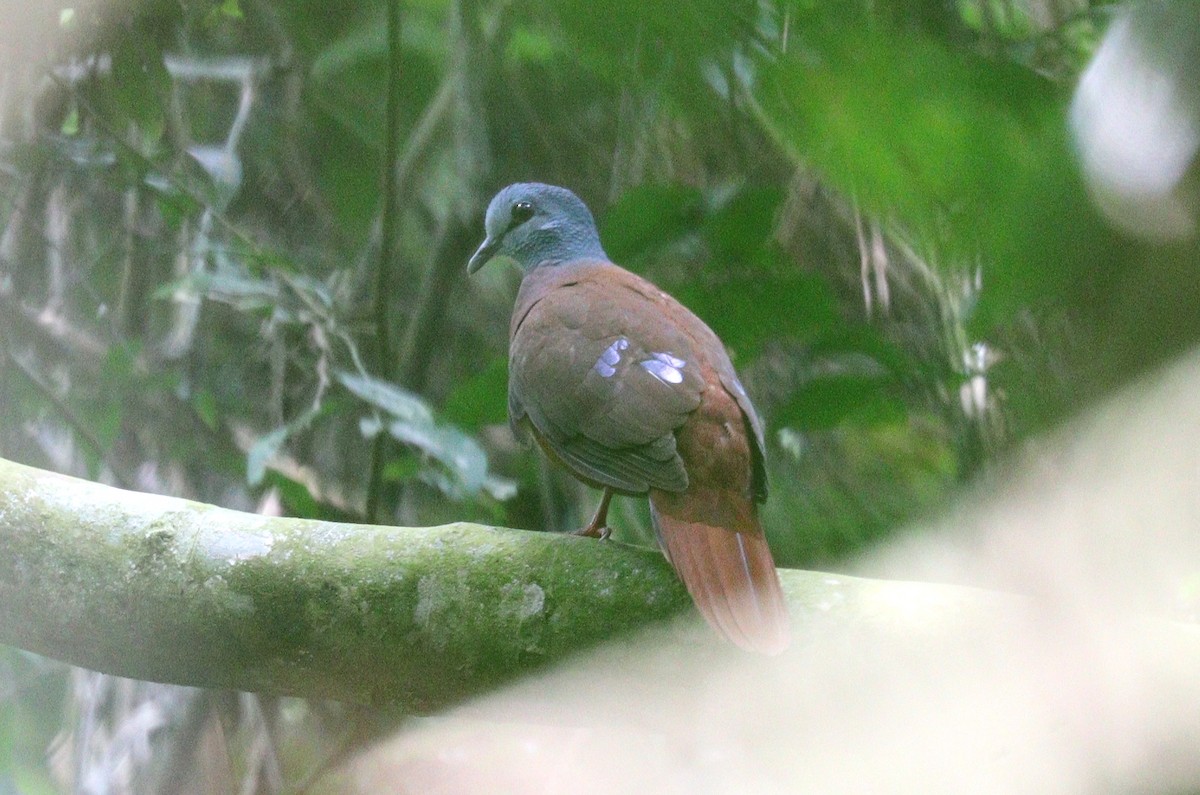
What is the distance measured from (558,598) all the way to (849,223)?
1.83 metres

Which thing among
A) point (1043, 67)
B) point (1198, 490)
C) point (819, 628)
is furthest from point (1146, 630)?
point (1043, 67)

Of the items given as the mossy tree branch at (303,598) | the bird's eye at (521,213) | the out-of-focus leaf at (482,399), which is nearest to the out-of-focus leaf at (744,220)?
the bird's eye at (521,213)

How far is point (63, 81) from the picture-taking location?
286 cm

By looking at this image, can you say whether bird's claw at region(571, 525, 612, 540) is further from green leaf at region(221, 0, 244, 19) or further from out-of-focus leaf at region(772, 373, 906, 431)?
green leaf at region(221, 0, 244, 19)

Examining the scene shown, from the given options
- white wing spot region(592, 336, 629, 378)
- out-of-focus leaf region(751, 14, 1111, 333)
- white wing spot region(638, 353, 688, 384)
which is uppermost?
out-of-focus leaf region(751, 14, 1111, 333)

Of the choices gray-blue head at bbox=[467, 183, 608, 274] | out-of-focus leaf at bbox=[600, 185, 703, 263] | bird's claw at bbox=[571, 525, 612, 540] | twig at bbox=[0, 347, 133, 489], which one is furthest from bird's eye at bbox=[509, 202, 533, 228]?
twig at bbox=[0, 347, 133, 489]

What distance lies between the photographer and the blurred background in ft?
6.70

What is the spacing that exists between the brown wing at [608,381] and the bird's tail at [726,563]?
0.05 meters

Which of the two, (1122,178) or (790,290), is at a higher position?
(1122,178)

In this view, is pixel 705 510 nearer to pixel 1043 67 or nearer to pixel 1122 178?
pixel 1122 178

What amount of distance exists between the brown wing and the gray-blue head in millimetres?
417

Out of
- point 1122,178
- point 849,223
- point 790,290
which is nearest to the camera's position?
point 1122,178

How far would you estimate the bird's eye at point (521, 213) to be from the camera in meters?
2.44

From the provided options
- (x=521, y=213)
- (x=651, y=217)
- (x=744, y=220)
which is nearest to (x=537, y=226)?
(x=521, y=213)
